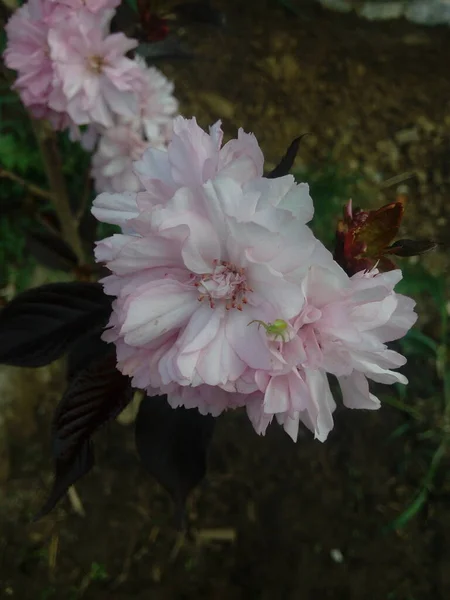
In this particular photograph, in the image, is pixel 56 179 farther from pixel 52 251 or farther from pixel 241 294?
pixel 241 294

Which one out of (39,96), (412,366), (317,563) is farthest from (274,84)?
(317,563)

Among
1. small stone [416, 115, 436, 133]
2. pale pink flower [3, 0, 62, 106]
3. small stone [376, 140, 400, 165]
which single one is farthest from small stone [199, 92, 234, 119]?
pale pink flower [3, 0, 62, 106]

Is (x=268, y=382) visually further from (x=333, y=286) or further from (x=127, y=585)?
(x=127, y=585)

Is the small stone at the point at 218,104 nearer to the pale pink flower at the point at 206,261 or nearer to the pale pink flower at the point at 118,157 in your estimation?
the pale pink flower at the point at 118,157

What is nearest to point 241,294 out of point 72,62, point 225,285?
point 225,285

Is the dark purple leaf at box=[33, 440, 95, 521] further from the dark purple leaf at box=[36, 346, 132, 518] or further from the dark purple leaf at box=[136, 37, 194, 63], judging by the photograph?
the dark purple leaf at box=[136, 37, 194, 63]

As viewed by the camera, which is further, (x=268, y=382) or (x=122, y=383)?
(x=122, y=383)

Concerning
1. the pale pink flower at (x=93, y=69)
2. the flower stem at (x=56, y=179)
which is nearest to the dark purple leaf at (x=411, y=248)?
the pale pink flower at (x=93, y=69)
